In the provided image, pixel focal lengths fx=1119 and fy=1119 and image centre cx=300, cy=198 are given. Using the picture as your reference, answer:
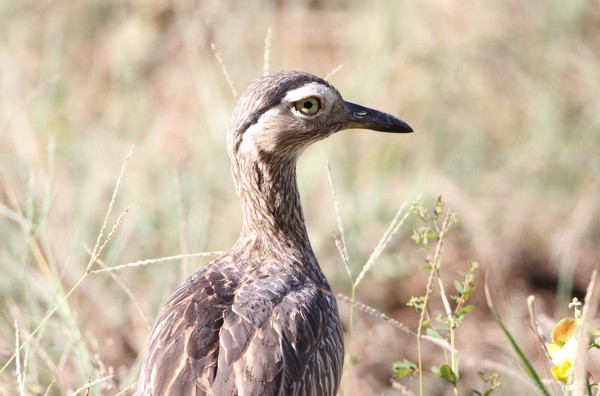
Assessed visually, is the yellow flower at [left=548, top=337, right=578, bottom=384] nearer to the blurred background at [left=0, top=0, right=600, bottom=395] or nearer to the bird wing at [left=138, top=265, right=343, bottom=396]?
the bird wing at [left=138, top=265, right=343, bottom=396]

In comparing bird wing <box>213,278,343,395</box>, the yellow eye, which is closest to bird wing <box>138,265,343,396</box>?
bird wing <box>213,278,343,395</box>

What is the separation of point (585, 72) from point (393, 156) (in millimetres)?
1311

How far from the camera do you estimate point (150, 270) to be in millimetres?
5887

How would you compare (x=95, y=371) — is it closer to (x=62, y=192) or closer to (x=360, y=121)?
(x=360, y=121)

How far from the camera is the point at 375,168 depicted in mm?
6816

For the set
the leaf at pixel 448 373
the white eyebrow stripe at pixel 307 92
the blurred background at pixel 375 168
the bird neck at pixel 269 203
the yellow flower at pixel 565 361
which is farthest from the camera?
the blurred background at pixel 375 168

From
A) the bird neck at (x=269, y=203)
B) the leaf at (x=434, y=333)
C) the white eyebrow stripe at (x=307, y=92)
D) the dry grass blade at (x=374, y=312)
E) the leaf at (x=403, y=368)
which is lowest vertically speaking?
the leaf at (x=403, y=368)

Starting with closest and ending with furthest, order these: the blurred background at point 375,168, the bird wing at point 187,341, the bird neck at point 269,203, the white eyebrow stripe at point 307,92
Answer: the bird wing at point 187,341 < the white eyebrow stripe at point 307,92 < the bird neck at point 269,203 < the blurred background at point 375,168

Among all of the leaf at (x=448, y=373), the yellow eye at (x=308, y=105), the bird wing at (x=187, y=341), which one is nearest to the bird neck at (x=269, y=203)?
the yellow eye at (x=308, y=105)

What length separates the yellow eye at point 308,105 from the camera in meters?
4.11

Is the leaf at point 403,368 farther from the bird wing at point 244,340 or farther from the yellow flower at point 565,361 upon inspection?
the yellow flower at point 565,361

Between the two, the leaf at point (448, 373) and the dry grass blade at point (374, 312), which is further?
the leaf at point (448, 373)

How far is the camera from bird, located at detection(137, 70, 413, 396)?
3502 millimetres

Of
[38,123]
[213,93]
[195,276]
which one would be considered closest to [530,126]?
[213,93]
